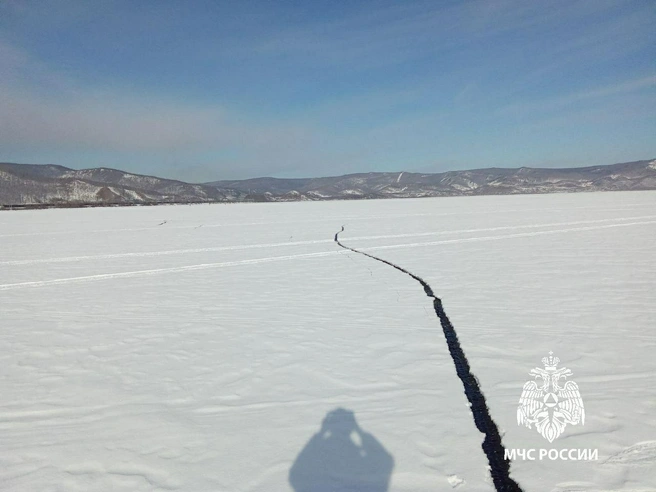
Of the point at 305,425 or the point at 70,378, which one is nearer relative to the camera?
the point at 305,425

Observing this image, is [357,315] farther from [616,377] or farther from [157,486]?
[157,486]

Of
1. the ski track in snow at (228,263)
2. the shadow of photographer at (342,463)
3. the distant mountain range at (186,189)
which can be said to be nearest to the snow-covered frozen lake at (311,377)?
the shadow of photographer at (342,463)

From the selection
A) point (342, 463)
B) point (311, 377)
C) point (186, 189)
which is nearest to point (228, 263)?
point (311, 377)

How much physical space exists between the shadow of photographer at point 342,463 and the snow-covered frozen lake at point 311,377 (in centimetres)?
1

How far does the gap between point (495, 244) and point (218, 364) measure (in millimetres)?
10020

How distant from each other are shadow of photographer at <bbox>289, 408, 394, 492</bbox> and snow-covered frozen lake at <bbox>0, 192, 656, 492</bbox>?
1cm

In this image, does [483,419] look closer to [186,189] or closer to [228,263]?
[228,263]

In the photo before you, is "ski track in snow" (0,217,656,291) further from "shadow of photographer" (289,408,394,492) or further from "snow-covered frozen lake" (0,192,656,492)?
"shadow of photographer" (289,408,394,492)

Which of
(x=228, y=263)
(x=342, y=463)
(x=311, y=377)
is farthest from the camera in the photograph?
(x=228, y=263)

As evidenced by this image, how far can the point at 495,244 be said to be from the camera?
11.9 meters

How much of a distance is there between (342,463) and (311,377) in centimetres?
120

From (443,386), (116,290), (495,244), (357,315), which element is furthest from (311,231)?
(443,386)

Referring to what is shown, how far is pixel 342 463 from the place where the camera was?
8.36 feet

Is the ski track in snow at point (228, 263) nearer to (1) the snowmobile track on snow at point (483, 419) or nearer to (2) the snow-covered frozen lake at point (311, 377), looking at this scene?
(2) the snow-covered frozen lake at point (311, 377)
